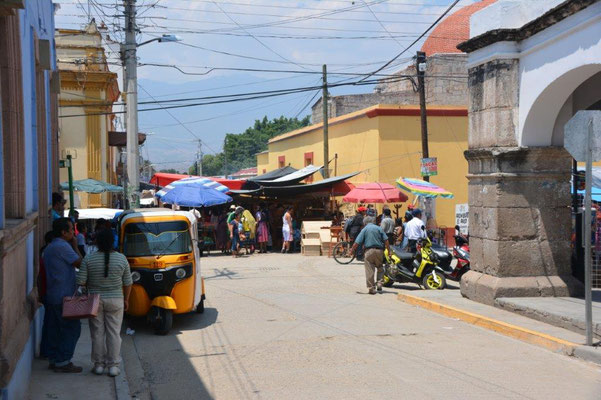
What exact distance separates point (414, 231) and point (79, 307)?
1198 centimetres

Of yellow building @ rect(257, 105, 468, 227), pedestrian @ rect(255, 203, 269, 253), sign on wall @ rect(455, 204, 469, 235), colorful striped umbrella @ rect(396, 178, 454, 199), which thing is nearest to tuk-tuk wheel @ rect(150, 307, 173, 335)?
colorful striped umbrella @ rect(396, 178, 454, 199)

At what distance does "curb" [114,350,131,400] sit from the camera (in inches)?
276

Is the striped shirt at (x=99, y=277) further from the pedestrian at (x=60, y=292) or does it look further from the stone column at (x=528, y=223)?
the stone column at (x=528, y=223)

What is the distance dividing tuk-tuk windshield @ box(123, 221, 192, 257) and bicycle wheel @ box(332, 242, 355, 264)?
10.9 m

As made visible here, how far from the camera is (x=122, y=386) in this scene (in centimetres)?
736

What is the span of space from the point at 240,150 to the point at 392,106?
279 ft

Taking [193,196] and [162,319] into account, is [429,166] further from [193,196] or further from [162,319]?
[162,319]

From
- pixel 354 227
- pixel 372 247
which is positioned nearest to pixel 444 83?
pixel 354 227

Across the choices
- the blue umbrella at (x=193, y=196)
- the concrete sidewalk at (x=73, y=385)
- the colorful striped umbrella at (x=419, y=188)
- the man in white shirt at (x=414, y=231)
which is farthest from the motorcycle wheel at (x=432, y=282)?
the blue umbrella at (x=193, y=196)

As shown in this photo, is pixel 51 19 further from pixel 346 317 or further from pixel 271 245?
pixel 271 245

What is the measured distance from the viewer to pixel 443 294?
1373 centimetres

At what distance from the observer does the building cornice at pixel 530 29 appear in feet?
33.4

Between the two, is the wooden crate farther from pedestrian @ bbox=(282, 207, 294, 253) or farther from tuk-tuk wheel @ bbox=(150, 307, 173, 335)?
tuk-tuk wheel @ bbox=(150, 307, 173, 335)

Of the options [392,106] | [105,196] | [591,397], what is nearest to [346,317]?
[591,397]
